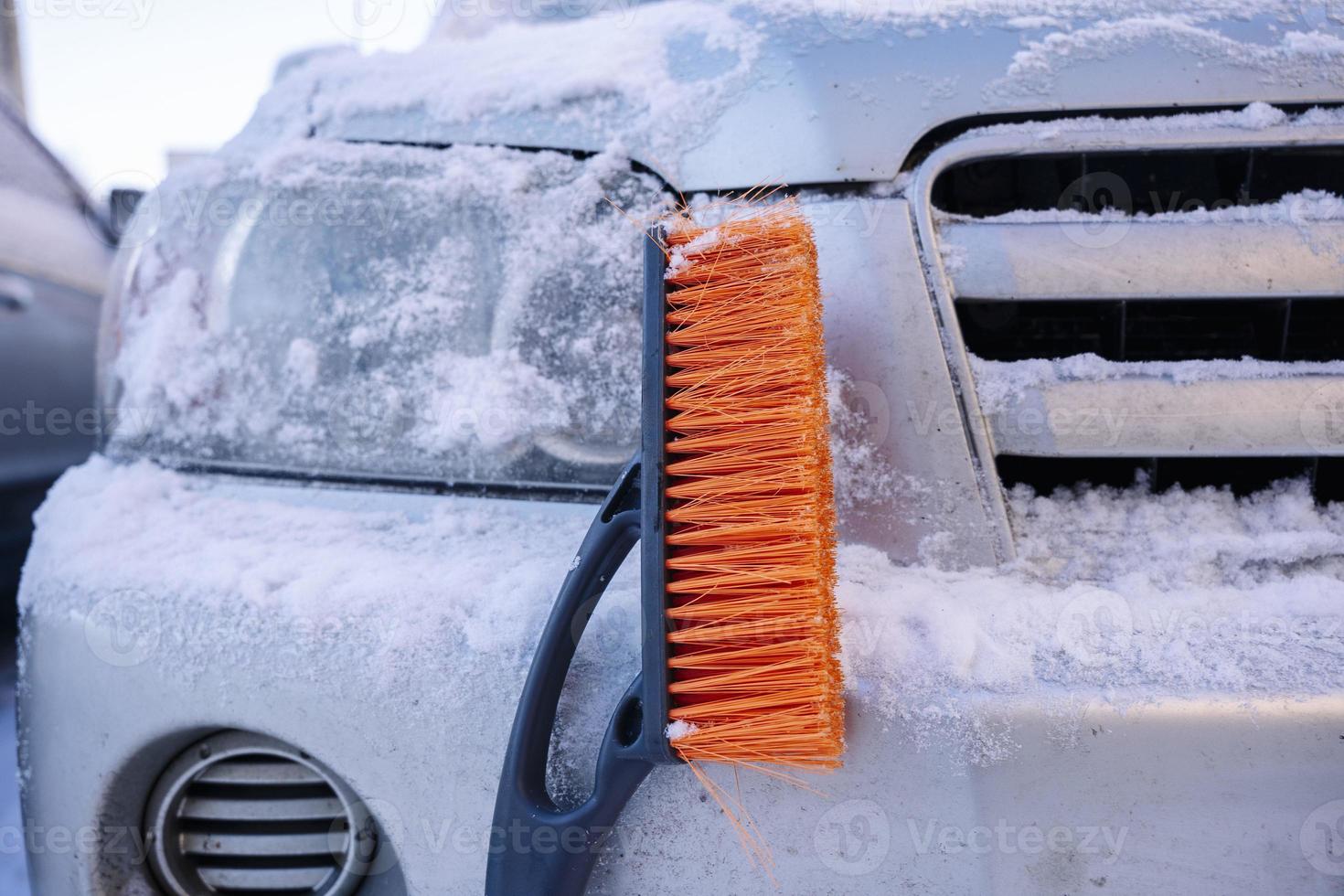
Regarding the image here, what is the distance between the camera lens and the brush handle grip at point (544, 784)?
939 millimetres

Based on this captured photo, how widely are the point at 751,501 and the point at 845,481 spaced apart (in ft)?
0.59

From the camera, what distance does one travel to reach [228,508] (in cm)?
122

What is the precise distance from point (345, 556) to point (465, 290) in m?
0.37

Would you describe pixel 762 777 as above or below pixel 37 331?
above

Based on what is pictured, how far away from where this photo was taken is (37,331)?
3133 millimetres

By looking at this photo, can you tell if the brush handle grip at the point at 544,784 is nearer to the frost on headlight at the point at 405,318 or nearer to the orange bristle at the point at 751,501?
the orange bristle at the point at 751,501

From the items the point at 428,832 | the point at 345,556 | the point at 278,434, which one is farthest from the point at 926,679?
the point at 278,434

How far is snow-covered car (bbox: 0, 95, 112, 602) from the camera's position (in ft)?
9.92

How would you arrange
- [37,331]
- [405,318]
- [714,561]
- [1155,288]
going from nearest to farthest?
[714,561]
[1155,288]
[405,318]
[37,331]

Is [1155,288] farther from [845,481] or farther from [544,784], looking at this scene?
[544,784]

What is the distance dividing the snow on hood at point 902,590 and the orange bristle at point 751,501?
8 centimetres

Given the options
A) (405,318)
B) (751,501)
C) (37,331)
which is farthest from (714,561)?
(37,331)

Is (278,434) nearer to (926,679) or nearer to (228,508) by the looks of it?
(228,508)

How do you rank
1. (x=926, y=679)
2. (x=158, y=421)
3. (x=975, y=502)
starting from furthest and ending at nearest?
1. (x=158, y=421)
2. (x=975, y=502)
3. (x=926, y=679)
